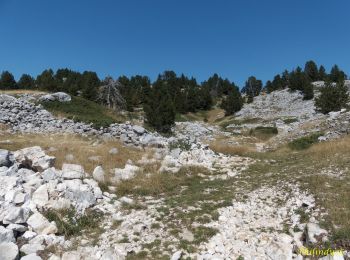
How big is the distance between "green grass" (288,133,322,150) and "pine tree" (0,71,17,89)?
6744cm

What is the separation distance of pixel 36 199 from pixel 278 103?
74.2 meters

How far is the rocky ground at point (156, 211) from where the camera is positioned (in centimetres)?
998

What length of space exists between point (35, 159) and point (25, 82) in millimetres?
69178

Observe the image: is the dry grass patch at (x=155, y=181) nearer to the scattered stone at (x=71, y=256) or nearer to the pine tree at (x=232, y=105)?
the scattered stone at (x=71, y=256)

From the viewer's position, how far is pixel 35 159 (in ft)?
54.7

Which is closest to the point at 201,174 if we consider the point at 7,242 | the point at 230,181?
the point at 230,181

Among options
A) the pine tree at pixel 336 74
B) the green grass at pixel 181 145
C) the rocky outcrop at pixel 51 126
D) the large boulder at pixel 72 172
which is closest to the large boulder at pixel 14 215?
the large boulder at pixel 72 172

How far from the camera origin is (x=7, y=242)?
376 inches

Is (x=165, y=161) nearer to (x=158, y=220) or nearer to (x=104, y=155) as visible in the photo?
(x=104, y=155)

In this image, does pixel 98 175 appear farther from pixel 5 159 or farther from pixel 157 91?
pixel 157 91

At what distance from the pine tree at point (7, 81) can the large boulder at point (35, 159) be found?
221ft

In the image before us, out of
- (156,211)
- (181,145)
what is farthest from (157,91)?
(156,211)

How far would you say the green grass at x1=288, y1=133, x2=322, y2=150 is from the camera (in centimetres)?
3022

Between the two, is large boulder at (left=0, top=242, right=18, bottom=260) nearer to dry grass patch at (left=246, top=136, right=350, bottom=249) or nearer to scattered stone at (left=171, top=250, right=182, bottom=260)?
scattered stone at (left=171, top=250, right=182, bottom=260)
